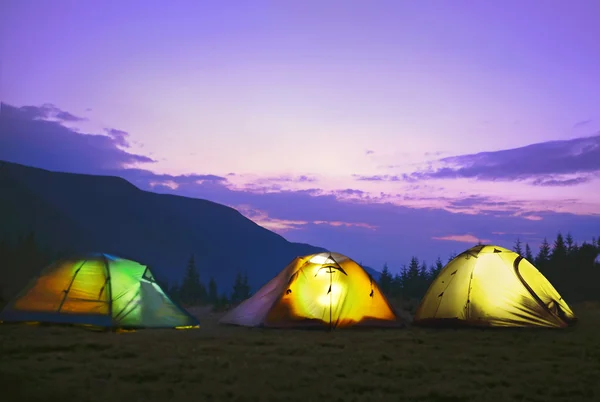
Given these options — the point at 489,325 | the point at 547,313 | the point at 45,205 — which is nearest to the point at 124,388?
the point at 489,325

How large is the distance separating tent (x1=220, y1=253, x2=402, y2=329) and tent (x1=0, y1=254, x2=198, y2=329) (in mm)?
2110

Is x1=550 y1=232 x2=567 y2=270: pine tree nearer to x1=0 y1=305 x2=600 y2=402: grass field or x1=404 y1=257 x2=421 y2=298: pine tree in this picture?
x1=404 y1=257 x2=421 y2=298: pine tree

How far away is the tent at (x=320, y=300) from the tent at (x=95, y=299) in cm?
211

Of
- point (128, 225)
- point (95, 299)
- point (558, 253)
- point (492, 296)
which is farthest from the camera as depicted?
point (128, 225)

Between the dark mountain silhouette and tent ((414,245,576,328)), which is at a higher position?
the dark mountain silhouette

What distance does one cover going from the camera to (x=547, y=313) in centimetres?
1438

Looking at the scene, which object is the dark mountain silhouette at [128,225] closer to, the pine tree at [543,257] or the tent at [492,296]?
the pine tree at [543,257]

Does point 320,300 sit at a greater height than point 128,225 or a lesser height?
lesser

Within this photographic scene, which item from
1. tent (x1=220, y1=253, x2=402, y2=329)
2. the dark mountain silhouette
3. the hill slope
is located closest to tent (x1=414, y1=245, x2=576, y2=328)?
tent (x1=220, y1=253, x2=402, y2=329)

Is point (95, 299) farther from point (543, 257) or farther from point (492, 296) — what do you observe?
point (543, 257)

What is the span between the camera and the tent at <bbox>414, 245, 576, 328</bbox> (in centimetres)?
1431

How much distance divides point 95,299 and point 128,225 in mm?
157066

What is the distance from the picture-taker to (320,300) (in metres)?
14.7

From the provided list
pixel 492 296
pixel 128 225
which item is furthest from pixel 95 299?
pixel 128 225
